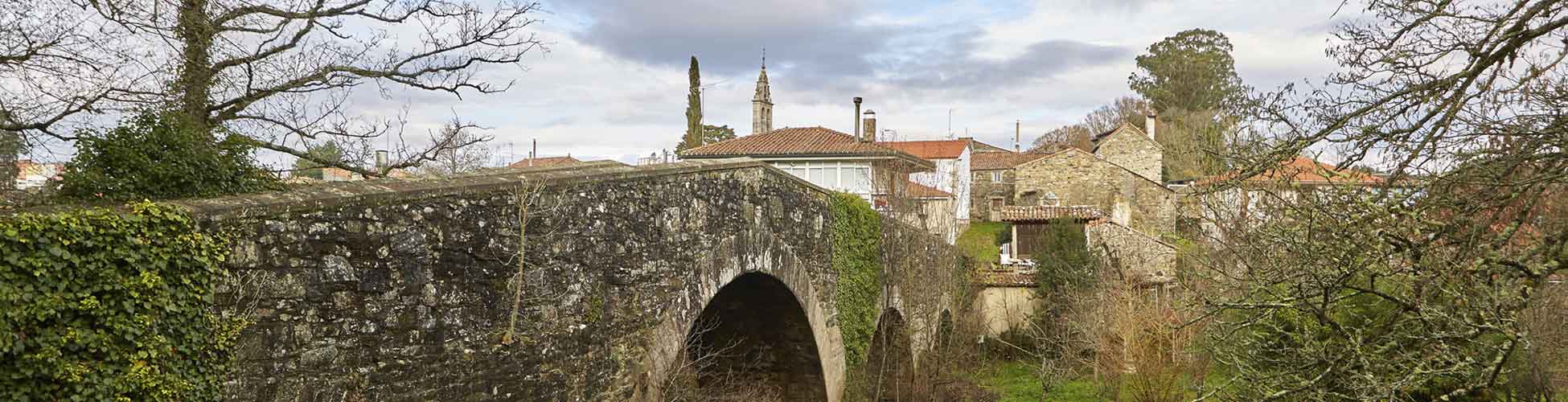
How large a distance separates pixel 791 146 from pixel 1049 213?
21.4 feet

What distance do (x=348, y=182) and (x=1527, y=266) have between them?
5.47 meters

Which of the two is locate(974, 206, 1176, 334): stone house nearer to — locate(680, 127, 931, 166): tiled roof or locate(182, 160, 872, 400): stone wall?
locate(680, 127, 931, 166): tiled roof

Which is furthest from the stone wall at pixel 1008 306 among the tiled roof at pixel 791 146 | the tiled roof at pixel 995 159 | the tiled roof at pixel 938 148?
the tiled roof at pixel 995 159

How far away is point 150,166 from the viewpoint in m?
4.46

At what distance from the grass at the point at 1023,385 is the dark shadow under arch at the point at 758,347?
601cm

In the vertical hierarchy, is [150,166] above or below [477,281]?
above

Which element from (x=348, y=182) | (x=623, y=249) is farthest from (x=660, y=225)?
(x=348, y=182)

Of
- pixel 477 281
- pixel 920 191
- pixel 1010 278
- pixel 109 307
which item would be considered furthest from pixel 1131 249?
pixel 109 307

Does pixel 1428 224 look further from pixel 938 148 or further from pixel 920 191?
pixel 938 148

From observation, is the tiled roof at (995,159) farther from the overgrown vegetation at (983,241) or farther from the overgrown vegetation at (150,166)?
the overgrown vegetation at (150,166)

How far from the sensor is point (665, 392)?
7.56 m

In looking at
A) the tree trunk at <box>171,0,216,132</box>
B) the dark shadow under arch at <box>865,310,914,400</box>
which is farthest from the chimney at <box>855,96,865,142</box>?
the tree trunk at <box>171,0,216,132</box>

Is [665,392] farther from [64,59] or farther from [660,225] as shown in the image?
[64,59]

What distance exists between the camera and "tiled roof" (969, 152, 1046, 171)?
149 ft
